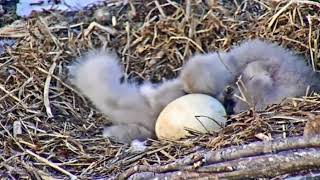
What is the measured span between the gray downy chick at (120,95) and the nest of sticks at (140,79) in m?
0.08

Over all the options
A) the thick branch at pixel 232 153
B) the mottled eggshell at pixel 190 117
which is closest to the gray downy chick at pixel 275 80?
the mottled eggshell at pixel 190 117

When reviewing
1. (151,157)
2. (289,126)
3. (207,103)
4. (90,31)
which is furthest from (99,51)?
(289,126)

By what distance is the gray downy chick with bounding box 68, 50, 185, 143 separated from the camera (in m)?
2.97

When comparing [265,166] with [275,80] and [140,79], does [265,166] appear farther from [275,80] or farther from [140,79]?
[140,79]

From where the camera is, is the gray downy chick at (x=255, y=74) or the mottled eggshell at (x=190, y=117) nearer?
the mottled eggshell at (x=190, y=117)

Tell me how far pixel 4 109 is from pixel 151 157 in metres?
0.80

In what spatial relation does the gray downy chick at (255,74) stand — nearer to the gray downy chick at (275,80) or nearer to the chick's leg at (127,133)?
the gray downy chick at (275,80)

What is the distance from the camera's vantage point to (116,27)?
3.76 meters

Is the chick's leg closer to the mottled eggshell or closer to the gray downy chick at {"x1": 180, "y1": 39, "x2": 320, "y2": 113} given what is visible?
the mottled eggshell

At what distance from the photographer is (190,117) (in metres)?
2.75

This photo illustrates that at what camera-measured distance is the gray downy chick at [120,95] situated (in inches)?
117

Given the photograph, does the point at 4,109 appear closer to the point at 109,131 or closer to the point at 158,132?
the point at 109,131

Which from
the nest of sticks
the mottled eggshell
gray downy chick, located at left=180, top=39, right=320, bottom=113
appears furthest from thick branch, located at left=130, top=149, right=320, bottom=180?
gray downy chick, located at left=180, top=39, right=320, bottom=113

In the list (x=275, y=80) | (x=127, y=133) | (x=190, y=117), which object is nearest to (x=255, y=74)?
(x=275, y=80)
